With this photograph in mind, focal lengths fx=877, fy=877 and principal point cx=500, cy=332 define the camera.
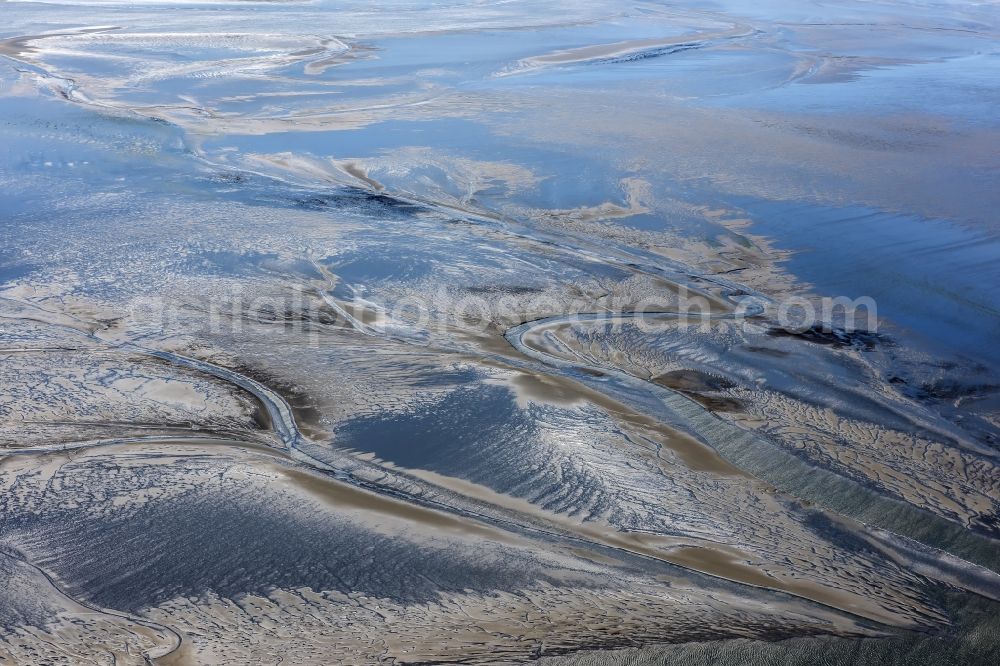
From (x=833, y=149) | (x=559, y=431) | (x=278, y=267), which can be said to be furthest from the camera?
(x=833, y=149)

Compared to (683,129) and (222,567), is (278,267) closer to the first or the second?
(222,567)

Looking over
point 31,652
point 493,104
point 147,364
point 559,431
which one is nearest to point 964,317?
point 559,431

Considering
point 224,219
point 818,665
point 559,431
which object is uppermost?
point 224,219

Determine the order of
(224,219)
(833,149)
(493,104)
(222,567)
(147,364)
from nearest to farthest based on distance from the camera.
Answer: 1. (222,567)
2. (147,364)
3. (224,219)
4. (833,149)
5. (493,104)

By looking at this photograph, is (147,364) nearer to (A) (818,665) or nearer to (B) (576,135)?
(A) (818,665)

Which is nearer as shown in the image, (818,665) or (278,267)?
(818,665)

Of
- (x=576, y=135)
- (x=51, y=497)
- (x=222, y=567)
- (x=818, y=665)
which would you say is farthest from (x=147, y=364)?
(x=576, y=135)

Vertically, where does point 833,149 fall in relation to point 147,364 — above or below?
above
